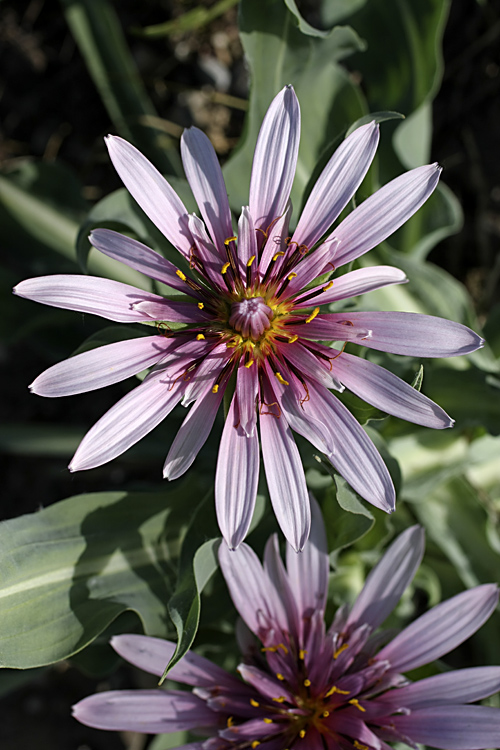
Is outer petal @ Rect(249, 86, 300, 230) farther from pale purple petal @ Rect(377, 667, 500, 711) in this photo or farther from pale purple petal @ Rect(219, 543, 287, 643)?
pale purple petal @ Rect(377, 667, 500, 711)

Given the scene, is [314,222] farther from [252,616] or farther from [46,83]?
[46,83]

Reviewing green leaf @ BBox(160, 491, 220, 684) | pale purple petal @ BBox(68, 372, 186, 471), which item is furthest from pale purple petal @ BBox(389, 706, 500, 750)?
pale purple petal @ BBox(68, 372, 186, 471)

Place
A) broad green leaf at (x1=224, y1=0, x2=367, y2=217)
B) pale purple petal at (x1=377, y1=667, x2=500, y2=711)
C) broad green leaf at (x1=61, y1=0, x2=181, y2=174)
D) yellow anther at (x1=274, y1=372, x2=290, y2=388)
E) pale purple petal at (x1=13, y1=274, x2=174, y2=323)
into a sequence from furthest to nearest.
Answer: broad green leaf at (x1=61, y1=0, x2=181, y2=174), broad green leaf at (x1=224, y1=0, x2=367, y2=217), pale purple petal at (x1=377, y1=667, x2=500, y2=711), yellow anther at (x1=274, y1=372, x2=290, y2=388), pale purple petal at (x1=13, y1=274, x2=174, y2=323)

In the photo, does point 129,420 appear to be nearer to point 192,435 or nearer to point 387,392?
point 192,435

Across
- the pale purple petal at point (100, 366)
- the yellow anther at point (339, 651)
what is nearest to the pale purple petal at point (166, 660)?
the yellow anther at point (339, 651)

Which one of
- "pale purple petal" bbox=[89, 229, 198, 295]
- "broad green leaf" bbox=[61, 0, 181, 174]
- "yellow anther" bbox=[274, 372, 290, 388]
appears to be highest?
"broad green leaf" bbox=[61, 0, 181, 174]

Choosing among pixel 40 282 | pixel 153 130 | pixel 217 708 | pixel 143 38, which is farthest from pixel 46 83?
pixel 217 708

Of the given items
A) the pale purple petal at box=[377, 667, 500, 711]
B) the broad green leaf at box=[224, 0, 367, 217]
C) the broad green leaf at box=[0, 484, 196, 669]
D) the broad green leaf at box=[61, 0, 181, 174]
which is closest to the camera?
the broad green leaf at box=[0, 484, 196, 669]
